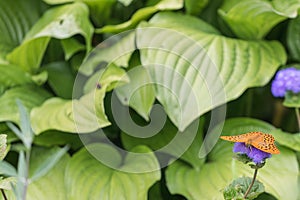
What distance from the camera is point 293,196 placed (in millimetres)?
1145

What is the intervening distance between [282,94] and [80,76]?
553 millimetres

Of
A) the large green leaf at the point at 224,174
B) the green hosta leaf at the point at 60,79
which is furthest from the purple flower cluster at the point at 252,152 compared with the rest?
the green hosta leaf at the point at 60,79

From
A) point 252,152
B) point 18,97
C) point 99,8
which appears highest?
point 252,152

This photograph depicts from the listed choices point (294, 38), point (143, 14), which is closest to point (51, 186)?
point (143, 14)

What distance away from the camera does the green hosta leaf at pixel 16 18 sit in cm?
159

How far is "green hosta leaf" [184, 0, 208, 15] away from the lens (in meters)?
1.46

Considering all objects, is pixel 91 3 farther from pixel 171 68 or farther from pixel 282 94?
pixel 282 94

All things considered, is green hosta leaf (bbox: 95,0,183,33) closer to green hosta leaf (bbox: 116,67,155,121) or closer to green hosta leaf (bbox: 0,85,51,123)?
green hosta leaf (bbox: 116,67,155,121)

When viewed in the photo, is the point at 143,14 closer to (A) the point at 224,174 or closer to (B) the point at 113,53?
(B) the point at 113,53

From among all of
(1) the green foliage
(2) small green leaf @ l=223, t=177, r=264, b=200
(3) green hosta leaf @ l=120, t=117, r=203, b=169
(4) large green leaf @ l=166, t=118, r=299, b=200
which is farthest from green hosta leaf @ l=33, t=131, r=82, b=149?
(2) small green leaf @ l=223, t=177, r=264, b=200

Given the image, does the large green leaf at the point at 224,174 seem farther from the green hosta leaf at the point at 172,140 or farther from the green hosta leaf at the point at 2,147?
the green hosta leaf at the point at 2,147

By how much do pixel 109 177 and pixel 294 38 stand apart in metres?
0.67

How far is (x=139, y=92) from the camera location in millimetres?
1275

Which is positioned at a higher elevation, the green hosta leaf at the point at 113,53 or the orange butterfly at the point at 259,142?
the orange butterfly at the point at 259,142
